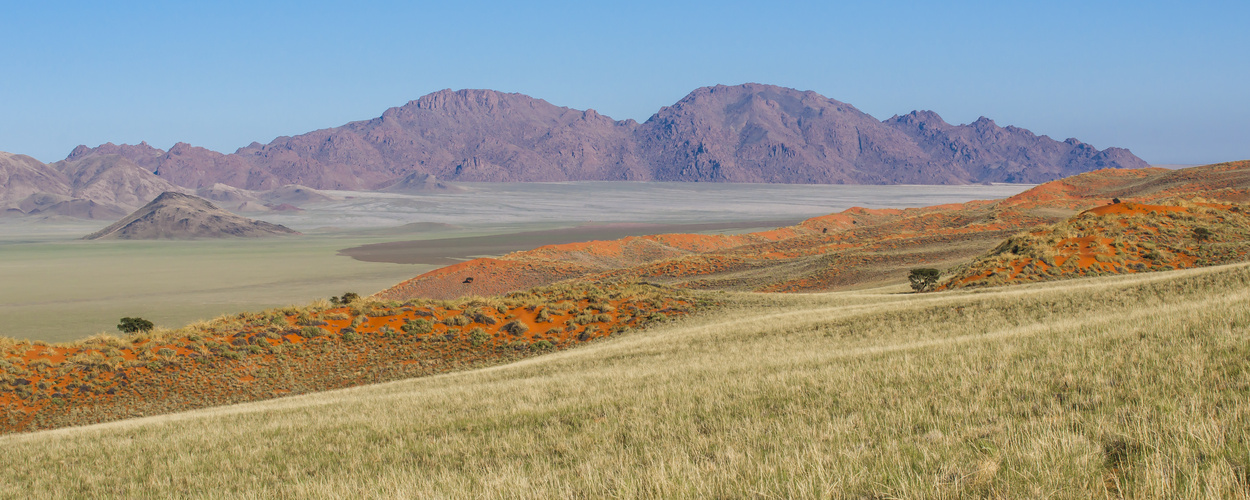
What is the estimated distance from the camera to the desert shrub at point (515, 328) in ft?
83.6

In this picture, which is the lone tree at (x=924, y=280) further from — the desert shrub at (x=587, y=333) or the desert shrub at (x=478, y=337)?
the desert shrub at (x=478, y=337)

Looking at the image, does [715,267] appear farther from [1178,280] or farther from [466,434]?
[466,434]

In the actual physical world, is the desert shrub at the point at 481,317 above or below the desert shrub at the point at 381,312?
below

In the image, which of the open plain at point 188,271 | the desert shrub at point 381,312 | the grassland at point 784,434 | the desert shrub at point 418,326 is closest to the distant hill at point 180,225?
the open plain at point 188,271

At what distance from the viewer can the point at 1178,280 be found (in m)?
16.0

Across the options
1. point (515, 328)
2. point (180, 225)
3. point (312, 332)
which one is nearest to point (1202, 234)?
point (515, 328)

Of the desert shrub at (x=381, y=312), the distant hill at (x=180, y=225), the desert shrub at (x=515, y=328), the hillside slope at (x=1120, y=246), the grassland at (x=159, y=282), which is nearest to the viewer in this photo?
the desert shrub at (x=515, y=328)

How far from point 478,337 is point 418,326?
2.49 meters

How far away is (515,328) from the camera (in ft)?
84.1

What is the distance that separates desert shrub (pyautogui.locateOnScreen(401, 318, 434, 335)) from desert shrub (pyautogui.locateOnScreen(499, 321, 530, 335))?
248cm

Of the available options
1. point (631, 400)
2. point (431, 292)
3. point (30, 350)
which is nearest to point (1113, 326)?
point (631, 400)

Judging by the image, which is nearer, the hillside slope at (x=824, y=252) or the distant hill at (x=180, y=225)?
the hillside slope at (x=824, y=252)

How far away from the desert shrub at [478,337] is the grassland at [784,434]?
39.1 feet

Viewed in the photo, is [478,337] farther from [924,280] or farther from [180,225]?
[180,225]
